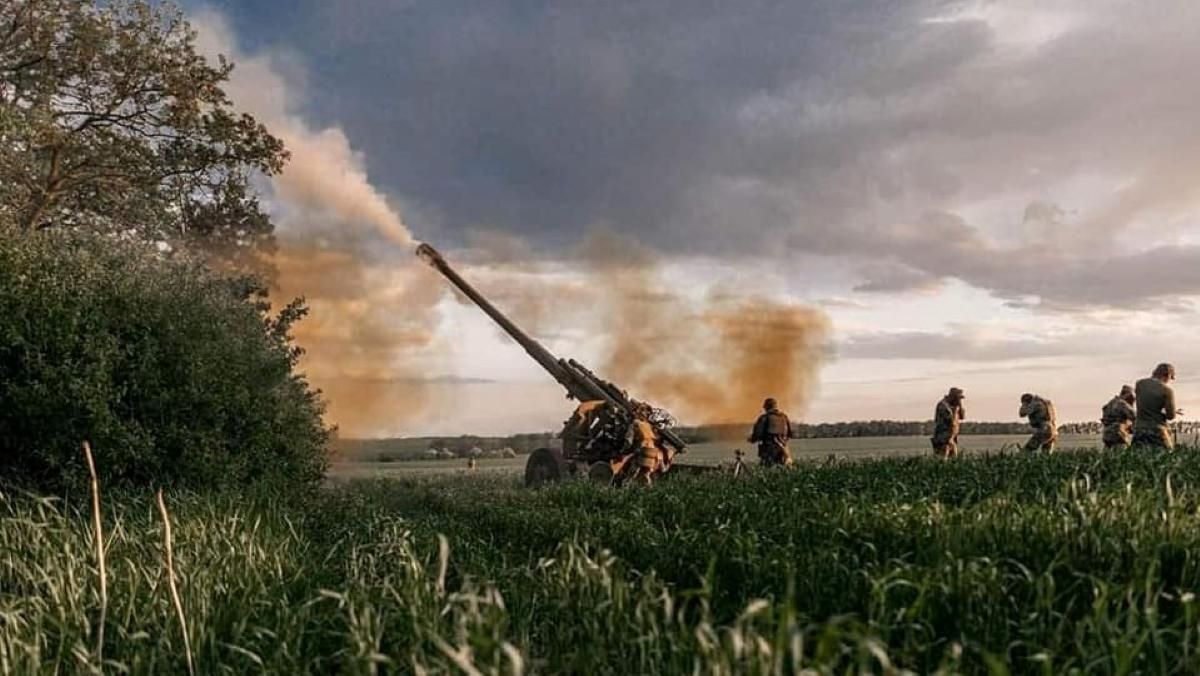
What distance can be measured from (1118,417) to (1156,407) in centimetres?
221

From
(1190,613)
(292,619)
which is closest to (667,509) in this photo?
(292,619)

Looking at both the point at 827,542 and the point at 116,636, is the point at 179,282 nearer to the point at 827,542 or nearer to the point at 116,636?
the point at 116,636

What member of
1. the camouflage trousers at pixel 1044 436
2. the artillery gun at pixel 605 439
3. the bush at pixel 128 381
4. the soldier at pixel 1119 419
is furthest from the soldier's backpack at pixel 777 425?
the bush at pixel 128 381

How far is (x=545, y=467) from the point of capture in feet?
73.2

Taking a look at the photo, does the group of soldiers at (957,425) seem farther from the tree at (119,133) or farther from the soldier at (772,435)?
the tree at (119,133)

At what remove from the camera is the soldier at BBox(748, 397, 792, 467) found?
20219 mm

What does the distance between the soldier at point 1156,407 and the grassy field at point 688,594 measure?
5860 mm

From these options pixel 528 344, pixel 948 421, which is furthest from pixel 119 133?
pixel 948 421

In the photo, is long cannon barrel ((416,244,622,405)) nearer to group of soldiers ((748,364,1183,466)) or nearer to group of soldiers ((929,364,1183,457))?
group of soldiers ((748,364,1183,466))

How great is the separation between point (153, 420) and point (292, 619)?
29.4ft

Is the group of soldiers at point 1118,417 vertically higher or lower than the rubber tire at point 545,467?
higher

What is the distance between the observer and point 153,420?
14.2 meters

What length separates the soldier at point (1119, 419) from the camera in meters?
18.8

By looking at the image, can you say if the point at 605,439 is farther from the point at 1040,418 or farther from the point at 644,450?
the point at 1040,418
